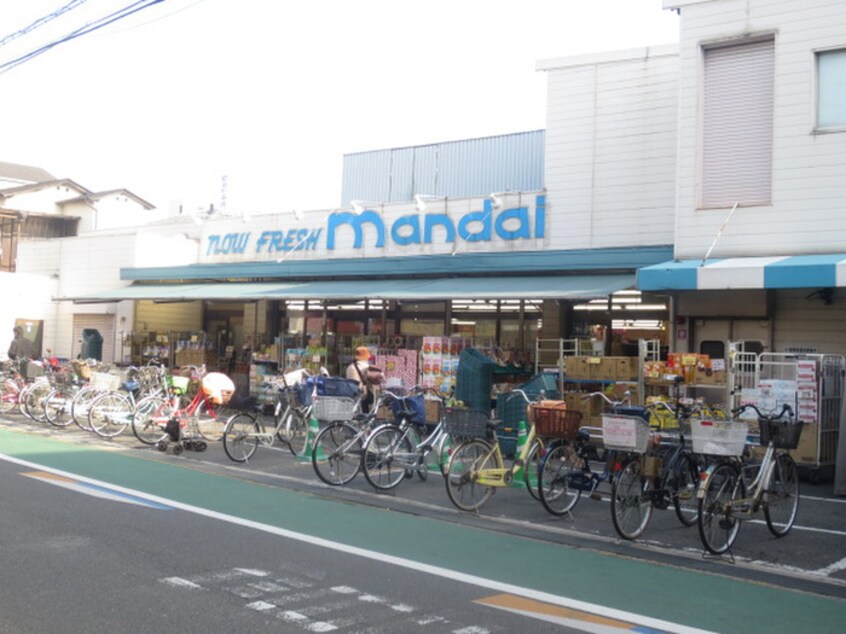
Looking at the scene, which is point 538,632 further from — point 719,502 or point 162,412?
point 162,412

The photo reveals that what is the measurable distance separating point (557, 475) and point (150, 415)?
754 centimetres

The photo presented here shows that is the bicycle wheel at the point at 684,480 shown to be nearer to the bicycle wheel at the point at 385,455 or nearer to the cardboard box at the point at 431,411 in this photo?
the bicycle wheel at the point at 385,455

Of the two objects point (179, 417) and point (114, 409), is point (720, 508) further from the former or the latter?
point (114, 409)

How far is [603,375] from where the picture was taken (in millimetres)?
14250

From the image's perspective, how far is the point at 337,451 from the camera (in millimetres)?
10562

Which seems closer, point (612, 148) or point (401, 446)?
point (401, 446)

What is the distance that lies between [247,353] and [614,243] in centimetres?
1050

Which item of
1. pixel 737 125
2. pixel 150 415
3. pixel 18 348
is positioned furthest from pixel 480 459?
pixel 18 348

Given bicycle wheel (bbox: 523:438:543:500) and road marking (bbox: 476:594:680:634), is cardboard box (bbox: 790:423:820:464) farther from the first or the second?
road marking (bbox: 476:594:680:634)

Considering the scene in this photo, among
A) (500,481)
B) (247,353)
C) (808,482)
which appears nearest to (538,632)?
(500,481)

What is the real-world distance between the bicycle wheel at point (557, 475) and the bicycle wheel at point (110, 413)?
824cm

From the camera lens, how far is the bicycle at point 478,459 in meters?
9.33

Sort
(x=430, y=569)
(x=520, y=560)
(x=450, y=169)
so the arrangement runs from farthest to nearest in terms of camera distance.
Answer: (x=450, y=169) → (x=520, y=560) → (x=430, y=569)

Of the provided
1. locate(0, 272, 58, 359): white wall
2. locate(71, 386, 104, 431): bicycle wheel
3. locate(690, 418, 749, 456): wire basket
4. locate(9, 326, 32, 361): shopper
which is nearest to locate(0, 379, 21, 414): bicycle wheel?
locate(9, 326, 32, 361): shopper
